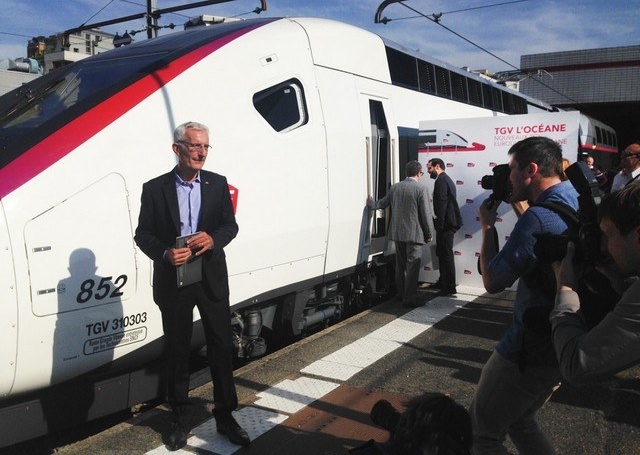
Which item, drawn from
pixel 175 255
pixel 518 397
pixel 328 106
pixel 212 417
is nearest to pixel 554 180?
pixel 518 397

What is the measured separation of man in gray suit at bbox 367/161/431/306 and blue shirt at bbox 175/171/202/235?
10.6 feet

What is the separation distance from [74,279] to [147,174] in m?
0.80

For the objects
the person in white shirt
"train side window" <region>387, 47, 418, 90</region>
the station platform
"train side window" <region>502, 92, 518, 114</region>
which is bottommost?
the station platform

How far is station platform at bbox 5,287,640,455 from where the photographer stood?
3480 mm

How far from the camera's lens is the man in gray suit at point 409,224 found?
6523mm

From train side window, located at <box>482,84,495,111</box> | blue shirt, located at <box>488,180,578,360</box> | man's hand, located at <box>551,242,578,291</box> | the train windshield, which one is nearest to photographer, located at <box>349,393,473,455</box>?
man's hand, located at <box>551,242,578,291</box>

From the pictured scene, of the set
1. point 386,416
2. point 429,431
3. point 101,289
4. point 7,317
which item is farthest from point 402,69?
point 429,431

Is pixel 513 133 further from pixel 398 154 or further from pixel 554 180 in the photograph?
pixel 554 180

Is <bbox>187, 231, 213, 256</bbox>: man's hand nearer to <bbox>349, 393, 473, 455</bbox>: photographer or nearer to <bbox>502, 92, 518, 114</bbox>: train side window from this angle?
<bbox>349, 393, 473, 455</bbox>: photographer

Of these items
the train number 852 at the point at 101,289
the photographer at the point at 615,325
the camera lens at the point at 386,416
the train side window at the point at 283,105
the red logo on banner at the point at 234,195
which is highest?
the train side window at the point at 283,105

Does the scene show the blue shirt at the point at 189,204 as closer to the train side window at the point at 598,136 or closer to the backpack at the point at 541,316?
the backpack at the point at 541,316

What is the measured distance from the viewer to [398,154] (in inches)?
274

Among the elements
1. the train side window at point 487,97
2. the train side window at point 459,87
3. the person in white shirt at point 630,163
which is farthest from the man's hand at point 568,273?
the train side window at point 487,97

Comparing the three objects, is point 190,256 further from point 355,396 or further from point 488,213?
point 355,396
